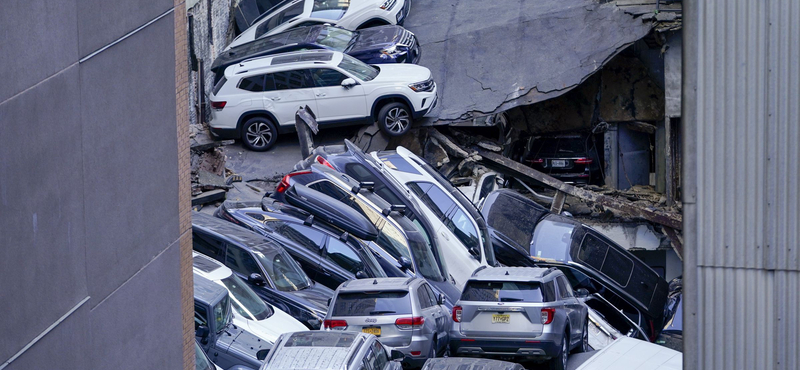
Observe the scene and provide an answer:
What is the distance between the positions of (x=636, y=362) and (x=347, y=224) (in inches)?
212

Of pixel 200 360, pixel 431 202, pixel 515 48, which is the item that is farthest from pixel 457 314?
pixel 515 48

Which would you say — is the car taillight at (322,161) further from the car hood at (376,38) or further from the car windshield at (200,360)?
the car windshield at (200,360)

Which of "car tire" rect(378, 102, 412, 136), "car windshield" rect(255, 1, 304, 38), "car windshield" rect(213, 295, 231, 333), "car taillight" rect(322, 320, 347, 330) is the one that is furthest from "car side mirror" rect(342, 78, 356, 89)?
"car windshield" rect(213, 295, 231, 333)

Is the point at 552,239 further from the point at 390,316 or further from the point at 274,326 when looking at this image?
the point at 274,326

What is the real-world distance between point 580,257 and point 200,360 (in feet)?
28.9

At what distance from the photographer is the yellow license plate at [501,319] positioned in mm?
12000

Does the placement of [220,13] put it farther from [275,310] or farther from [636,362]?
[636,362]

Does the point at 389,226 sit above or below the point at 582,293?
above

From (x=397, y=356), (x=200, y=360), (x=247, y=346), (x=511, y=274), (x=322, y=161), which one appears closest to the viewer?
(x=200, y=360)

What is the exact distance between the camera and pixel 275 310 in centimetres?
1199

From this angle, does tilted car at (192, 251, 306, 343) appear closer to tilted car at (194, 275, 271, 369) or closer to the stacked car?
tilted car at (194, 275, 271, 369)

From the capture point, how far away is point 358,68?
778 inches

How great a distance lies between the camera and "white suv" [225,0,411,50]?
A: 24.0 meters

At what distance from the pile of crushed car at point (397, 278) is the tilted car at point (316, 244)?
21 mm
